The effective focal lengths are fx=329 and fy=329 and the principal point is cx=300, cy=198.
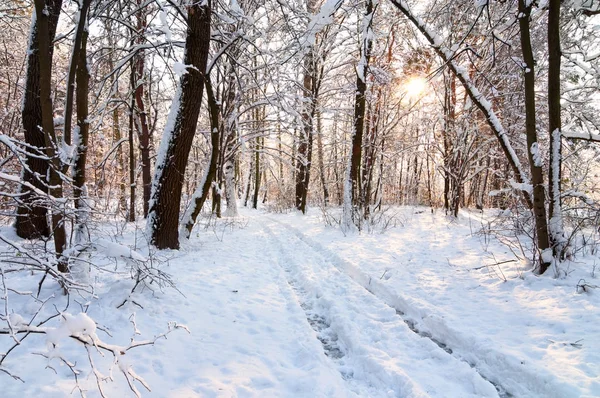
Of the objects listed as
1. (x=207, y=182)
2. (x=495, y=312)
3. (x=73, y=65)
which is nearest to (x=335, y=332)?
(x=495, y=312)

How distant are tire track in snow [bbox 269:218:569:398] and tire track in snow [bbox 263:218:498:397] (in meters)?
0.15

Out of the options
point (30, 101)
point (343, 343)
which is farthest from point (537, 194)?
point (30, 101)

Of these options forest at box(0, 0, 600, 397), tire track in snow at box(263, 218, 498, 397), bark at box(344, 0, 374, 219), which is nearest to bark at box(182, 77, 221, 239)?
forest at box(0, 0, 600, 397)

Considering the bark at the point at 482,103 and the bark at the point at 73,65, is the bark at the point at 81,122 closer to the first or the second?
the bark at the point at 73,65

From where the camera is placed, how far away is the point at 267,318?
12.1ft

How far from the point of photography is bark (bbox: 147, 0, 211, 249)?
19.7 feet

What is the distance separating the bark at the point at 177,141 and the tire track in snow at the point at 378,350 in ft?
9.23

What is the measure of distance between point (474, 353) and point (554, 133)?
3411 millimetres

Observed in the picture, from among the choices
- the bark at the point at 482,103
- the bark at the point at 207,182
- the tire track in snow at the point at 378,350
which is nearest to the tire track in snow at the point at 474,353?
the tire track in snow at the point at 378,350

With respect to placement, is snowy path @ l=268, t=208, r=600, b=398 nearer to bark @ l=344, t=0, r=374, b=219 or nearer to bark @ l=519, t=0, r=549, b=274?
bark @ l=519, t=0, r=549, b=274

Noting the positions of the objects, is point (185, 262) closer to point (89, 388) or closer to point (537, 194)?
point (89, 388)

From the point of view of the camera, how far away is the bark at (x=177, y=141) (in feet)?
19.7

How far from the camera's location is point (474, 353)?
A: 2.95 m

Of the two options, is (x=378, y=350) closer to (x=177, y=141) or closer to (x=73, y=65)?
(x=73, y=65)
